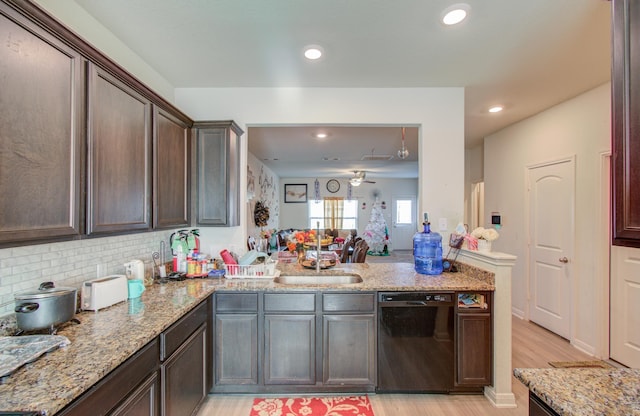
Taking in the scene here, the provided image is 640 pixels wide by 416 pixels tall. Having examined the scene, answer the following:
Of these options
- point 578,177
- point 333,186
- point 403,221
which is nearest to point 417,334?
point 578,177

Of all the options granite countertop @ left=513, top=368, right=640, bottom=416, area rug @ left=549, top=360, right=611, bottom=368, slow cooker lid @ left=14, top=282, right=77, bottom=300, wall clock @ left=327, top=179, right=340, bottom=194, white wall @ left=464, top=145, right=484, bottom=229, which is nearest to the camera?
granite countertop @ left=513, top=368, right=640, bottom=416

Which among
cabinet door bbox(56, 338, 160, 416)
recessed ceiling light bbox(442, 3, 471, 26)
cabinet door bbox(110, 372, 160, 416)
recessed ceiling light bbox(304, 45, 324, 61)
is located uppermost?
recessed ceiling light bbox(304, 45, 324, 61)

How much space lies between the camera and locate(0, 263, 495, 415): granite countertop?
0.88 meters

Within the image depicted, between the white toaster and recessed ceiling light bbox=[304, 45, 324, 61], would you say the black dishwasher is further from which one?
recessed ceiling light bbox=[304, 45, 324, 61]

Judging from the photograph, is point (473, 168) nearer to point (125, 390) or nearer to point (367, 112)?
point (367, 112)

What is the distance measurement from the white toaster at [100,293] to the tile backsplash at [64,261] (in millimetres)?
119

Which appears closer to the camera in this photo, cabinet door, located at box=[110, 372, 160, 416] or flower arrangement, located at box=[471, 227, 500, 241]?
cabinet door, located at box=[110, 372, 160, 416]

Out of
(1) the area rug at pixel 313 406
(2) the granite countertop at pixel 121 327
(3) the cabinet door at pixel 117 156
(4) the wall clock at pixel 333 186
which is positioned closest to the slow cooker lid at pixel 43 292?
(2) the granite countertop at pixel 121 327

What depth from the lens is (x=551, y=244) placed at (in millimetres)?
3303

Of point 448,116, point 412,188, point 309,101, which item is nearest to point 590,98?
point 448,116

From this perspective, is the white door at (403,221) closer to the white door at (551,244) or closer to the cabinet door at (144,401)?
the white door at (551,244)

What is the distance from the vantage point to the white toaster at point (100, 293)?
1.56m

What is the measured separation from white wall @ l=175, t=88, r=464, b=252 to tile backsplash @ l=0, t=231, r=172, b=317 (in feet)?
2.46

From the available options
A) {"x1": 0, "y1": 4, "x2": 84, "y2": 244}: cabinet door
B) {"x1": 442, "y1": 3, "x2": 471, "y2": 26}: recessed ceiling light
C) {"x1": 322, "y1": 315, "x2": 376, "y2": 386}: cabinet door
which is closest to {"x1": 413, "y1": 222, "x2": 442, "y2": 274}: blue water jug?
{"x1": 322, "y1": 315, "x2": 376, "y2": 386}: cabinet door
